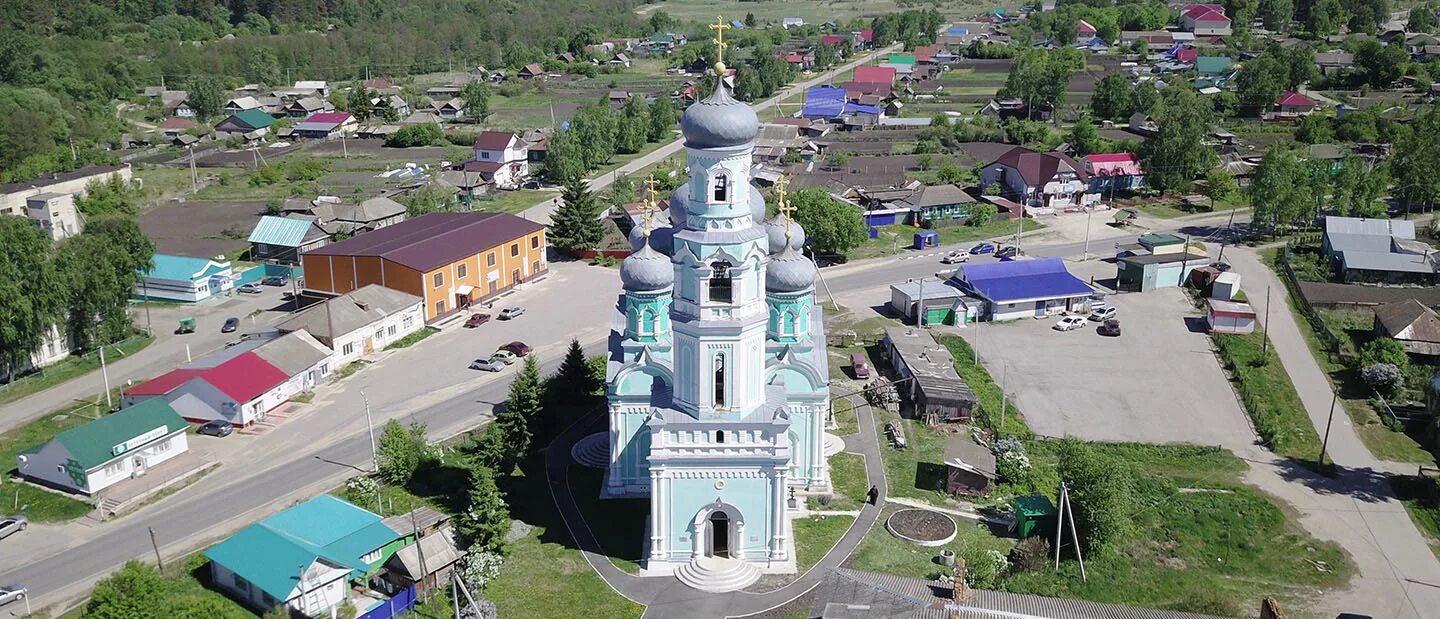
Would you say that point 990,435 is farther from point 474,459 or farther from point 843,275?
point 843,275

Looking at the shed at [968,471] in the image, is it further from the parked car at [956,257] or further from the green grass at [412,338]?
the parked car at [956,257]

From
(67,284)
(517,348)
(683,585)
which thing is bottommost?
(683,585)

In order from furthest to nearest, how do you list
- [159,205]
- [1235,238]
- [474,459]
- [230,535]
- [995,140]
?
[995,140] < [159,205] < [1235,238] < [474,459] < [230,535]

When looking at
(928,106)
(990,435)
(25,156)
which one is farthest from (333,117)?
(990,435)

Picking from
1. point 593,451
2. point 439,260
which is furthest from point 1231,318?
point 439,260

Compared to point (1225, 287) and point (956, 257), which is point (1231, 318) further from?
point (956, 257)

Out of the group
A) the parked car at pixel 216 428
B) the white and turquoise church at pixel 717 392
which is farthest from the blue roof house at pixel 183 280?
the white and turquoise church at pixel 717 392
